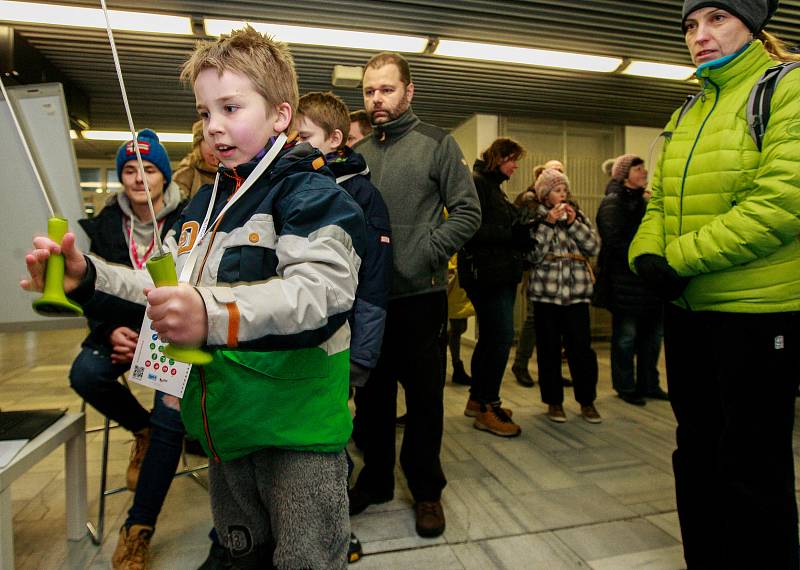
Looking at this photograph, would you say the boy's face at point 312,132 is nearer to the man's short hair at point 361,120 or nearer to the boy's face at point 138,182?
the boy's face at point 138,182

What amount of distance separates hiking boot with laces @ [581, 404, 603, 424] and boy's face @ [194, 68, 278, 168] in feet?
9.16

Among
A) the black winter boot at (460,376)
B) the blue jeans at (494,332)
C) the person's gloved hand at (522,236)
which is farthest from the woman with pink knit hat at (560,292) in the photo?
the black winter boot at (460,376)

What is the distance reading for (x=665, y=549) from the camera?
1.72m

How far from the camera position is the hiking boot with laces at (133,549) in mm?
1567

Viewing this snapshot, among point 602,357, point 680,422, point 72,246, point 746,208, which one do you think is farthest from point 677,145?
point 602,357

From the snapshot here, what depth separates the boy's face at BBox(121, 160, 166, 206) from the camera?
6.57 feet

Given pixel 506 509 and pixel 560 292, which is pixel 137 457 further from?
pixel 560 292

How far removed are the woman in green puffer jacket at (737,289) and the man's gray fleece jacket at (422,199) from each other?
0.74 metres

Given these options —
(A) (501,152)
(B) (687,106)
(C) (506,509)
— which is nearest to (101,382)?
(C) (506,509)

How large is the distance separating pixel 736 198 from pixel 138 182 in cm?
203

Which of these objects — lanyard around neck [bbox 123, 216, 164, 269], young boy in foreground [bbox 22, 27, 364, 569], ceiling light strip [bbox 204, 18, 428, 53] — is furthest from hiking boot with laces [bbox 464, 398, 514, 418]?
ceiling light strip [bbox 204, 18, 428, 53]

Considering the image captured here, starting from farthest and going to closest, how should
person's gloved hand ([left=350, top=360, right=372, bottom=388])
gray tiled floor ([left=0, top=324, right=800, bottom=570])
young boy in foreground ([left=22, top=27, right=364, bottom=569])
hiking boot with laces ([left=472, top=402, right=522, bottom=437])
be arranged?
hiking boot with laces ([left=472, top=402, right=522, bottom=437]) < gray tiled floor ([left=0, top=324, right=800, bottom=570]) < person's gloved hand ([left=350, top=360, right=372, bottom=388]) < young boy in foreground ([left=22, top=27, right=364, bottom=569])

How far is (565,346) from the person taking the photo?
307 centimetres

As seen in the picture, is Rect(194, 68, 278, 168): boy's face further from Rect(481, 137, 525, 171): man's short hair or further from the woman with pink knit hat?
the woman with pink knit hat
